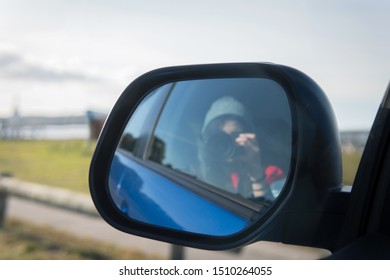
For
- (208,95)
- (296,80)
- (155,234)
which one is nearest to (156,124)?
(208,95)

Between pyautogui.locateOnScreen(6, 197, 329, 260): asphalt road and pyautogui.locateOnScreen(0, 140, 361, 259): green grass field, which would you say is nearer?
pyautogui.locateOnScreen(6, 197, 329, 260): asphalt road

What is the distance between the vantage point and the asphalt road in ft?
14.1

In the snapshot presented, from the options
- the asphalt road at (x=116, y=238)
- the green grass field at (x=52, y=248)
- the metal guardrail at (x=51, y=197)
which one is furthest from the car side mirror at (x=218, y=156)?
the green grass field at (x=52, y=248)

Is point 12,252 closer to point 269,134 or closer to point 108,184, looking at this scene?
point 108,184

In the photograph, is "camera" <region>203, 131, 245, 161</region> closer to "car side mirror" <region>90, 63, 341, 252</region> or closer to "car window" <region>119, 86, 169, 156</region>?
"car side mirror" <region>90, 63, 341, 252</region>

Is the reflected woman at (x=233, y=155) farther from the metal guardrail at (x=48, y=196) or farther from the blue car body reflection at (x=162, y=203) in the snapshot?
the metal guardrail at (x=48, y=196)

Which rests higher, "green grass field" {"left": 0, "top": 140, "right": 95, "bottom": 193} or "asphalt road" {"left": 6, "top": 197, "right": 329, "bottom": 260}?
"asphalt road" {"left": 6, "top": 197, "right": 329, "bottom": 260}

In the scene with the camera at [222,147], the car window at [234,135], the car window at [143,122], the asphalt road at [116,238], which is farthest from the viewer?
the asphalt road at [116,238]

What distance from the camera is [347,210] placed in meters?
1.59

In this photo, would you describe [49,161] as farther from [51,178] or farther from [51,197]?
[51,197]

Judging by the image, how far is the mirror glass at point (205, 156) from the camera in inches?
68.2

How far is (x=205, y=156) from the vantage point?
2.04 metres

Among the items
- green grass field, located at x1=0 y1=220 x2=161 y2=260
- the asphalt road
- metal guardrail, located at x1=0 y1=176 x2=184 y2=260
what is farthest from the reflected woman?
green grass field, located at x1=0 y1=220 x2=161 y2=260

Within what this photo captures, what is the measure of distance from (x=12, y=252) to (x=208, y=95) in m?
3.95
